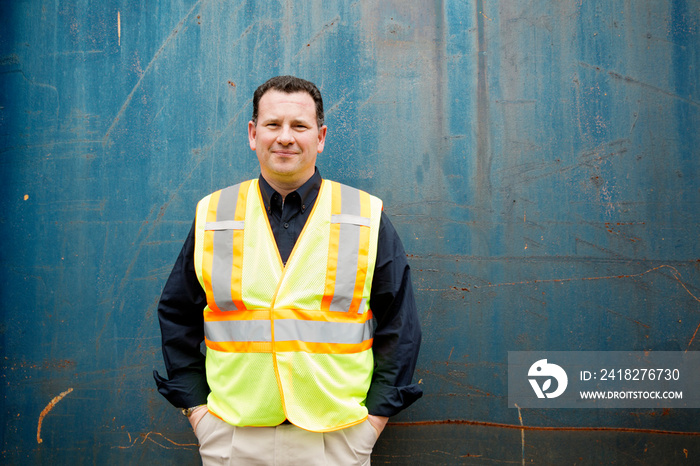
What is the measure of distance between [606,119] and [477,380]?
166cm

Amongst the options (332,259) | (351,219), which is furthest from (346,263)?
(351,219)

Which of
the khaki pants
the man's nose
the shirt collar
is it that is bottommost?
the khaki pants

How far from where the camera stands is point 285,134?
1.90 metres

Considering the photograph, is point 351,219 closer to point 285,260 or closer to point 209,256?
point 285,260

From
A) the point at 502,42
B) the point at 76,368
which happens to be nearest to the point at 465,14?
the point at 502,42

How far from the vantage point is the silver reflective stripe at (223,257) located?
1888 mm

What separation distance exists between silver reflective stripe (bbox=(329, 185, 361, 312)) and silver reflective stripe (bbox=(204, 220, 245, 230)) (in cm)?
44

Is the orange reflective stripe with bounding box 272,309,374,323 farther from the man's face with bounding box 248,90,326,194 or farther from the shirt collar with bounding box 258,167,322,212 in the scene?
the man's face with bounding box 248,90,326,194

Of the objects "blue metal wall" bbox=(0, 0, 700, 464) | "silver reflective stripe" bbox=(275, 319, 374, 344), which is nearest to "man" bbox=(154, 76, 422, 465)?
"silver reflective stripe" bbox=(275, 319, 374, 344)

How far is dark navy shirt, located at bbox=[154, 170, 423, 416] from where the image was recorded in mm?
1937

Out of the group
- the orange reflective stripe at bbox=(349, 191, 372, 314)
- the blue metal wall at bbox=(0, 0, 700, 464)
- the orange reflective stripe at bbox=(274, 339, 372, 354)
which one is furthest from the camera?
the blue metal wall at bbox=(0, 0, 700, 464)

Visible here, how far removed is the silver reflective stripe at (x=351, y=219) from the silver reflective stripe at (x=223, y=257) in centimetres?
45

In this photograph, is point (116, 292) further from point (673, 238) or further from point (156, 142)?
point (673, 238)

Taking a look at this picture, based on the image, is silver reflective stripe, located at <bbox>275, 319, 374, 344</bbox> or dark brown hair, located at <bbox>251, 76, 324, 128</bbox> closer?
silver reflective stripe, located at <bbox>275, 319, 374, 344</bbox>
